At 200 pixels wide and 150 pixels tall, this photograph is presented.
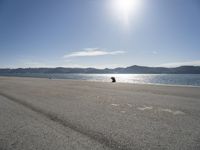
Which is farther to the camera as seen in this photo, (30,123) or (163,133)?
(30,123)

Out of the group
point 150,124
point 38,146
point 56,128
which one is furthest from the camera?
point 150,124

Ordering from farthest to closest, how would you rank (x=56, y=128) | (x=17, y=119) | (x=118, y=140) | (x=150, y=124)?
(x=17, y=119) < (x=150, y=124) < (x=56, y=128) < (x=118, y=140)

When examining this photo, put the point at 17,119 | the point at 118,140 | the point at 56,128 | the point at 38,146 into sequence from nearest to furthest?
the point at 38,146 < the point at 118,140 < the point at 56,128 < the point at 17,119

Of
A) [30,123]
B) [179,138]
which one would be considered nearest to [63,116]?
[30,123]

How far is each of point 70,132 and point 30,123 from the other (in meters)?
1.84

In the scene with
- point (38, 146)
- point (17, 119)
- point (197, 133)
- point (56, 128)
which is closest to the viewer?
point (38, 146)

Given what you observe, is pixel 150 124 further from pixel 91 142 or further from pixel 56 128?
pixel 56 128

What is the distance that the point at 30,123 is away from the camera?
6793mm

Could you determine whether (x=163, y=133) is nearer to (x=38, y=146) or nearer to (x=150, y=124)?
(x=150, y=124)

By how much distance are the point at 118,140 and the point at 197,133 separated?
2.37 meters

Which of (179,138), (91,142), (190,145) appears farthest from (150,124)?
(91,142)

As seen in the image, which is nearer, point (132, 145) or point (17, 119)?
point (132, 145)

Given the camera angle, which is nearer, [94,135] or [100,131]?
[94,135]

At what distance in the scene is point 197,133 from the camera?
18.5ft
